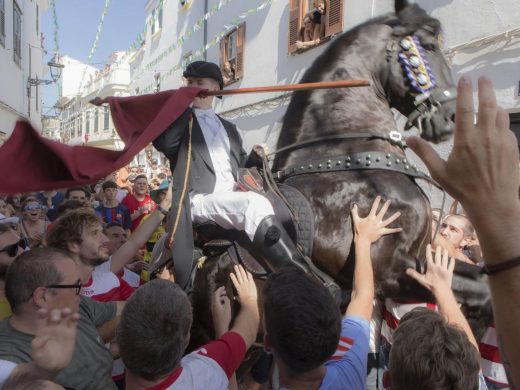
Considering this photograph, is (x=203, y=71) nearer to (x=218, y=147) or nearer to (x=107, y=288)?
(x=218, y=147)

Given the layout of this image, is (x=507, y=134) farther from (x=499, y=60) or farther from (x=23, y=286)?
(x=499, y=60)

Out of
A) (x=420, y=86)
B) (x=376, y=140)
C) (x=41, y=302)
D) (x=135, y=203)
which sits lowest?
(x=135, y=203)

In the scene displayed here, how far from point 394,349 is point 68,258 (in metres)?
1.36

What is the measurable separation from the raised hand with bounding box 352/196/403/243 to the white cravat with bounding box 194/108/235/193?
87 cm

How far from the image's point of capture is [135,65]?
23.8m

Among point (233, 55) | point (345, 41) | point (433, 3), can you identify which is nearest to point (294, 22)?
point (233, 55)

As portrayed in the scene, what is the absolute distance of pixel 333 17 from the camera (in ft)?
33.7

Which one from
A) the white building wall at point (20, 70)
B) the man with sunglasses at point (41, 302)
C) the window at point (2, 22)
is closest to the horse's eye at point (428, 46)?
the man with sunglasses at point (41, 302)

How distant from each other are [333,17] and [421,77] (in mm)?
7666

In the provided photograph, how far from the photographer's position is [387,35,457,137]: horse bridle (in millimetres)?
3225

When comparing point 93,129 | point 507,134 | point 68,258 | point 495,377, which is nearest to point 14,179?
point 68,258

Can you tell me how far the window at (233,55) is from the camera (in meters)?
14.0

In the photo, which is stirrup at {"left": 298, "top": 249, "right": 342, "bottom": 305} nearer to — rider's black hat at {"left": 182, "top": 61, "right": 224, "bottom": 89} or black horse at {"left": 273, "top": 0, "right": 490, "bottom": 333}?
black horse at {"left": 273, "top": 0, "right": 490, "bottom": 333}

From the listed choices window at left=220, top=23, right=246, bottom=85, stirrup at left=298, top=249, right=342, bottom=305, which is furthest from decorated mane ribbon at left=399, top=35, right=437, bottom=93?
window at left=220, top=23, right=246, bottom=85
